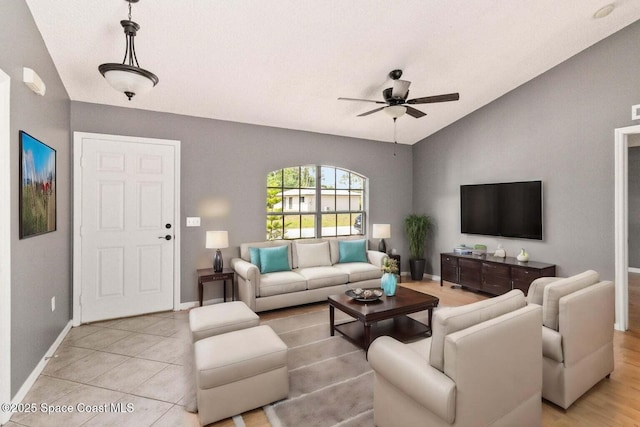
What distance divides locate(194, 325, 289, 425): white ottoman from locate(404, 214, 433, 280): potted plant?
4.25m

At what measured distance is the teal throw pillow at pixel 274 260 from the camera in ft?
14.6

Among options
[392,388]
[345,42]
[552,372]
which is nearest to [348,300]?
[392,388]

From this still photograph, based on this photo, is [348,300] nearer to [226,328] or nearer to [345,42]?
[226,328]

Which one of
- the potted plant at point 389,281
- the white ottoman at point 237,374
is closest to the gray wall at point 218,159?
the potted plant at point 389,281

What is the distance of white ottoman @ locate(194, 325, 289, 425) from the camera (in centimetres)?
201

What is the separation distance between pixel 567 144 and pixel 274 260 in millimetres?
4262

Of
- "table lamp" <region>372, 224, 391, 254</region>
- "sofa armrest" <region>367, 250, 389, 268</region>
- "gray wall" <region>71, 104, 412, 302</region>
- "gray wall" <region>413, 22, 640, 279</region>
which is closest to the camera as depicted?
"gray wall" <region>413, 22, 640, 279</region>

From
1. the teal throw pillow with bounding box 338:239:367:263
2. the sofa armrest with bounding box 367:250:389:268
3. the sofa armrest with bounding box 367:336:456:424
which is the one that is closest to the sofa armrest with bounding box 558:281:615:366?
the sofa armrest with bounding box 367:336:456:424

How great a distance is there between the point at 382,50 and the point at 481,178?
2.98 meters

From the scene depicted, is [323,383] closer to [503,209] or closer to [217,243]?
[217,243]

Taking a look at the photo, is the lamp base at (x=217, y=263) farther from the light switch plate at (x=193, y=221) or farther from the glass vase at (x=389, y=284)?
the glass vase at (x=389, y=284)

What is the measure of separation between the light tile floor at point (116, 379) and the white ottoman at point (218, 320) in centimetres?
42

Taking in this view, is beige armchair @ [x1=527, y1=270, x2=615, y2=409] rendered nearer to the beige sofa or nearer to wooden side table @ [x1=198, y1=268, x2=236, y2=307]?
the beige sofa

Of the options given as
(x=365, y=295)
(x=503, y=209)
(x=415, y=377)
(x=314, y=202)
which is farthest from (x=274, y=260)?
(x=503, y=209)
